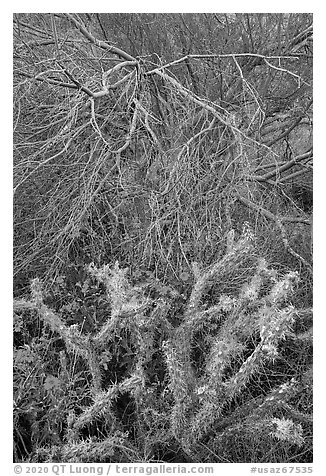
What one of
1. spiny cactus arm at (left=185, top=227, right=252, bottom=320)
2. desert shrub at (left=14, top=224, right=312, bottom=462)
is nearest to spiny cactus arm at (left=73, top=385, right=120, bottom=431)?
desert shrub at (left=14, top=224, right=312, bottom=462)

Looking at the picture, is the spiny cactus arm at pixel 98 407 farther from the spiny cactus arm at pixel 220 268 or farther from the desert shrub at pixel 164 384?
the spiny cactus arm at pixel 220 268

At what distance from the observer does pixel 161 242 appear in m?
3.12

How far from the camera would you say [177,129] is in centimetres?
340

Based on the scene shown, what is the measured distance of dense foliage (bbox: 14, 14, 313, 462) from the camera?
2.50m

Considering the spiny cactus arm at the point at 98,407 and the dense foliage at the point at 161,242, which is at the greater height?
the dense foliage at the point at 161,242

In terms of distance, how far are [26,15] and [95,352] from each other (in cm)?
234

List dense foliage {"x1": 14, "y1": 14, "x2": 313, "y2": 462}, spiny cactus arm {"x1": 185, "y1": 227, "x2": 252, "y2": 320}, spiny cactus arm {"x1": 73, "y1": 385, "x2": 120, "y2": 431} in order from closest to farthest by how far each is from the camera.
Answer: spiny cactus arm {"x1": 73, "y1": 385, "x2": 120, "y2": 431}
dense foliage {"x1": 14, "y1": 14, "x2": 313, "y2": 462}
spiny cactus arm {"x1": 185, "y1": 227, "x2": 252, "y2": 320}

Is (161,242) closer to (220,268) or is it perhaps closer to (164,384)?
(220,268)

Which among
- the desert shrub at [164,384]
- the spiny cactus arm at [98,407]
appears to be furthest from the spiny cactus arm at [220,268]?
the spiny cactus arm at [98,407]

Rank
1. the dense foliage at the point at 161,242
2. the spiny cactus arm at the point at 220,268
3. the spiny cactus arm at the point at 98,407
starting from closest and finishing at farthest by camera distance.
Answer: the spiny cactus arm at the point at 98,407 < the dense foliage at the point at 161,242 < the spiny cactus arm at the point at 220,268

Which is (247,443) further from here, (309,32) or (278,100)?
(309,32)

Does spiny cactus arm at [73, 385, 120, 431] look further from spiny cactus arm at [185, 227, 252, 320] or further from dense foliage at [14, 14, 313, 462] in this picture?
spiny cactus arm at [185, 227, 252, 320]

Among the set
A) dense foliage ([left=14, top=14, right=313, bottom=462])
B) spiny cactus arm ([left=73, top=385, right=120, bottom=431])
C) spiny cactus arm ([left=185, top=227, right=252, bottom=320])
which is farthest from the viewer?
spiny cactus arm ([left=185, top=227, right=252, bottom=320])

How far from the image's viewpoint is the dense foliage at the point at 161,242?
8.20 ft
